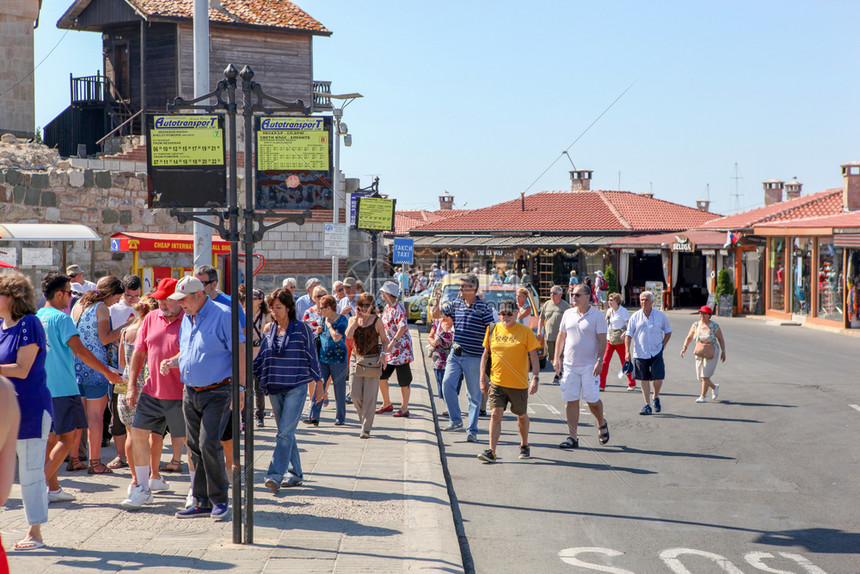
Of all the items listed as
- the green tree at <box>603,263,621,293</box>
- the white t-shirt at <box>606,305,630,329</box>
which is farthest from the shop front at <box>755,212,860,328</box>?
the white t-shirt at <box>606,305,630,329</box>

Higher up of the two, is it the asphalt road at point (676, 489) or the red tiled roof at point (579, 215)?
the red tiled roof at point (579, 215)

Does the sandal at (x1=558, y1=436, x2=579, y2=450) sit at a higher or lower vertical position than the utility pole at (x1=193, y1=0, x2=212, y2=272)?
lower

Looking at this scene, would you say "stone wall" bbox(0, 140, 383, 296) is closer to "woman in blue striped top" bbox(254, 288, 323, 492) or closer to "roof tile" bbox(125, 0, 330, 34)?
"roof tile" bbox(125, 0, 330, 34)

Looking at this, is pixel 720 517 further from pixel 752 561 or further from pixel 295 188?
pixel 295 188

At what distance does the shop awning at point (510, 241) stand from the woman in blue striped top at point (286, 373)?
38335 millimetres

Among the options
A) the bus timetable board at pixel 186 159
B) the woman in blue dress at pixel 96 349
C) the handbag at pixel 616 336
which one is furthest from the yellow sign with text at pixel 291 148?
the handbag at pixel 616 336

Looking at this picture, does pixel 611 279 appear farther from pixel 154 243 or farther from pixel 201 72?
pixel 201 72

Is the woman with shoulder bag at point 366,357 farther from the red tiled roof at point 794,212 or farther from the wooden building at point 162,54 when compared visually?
the red tiled roof at point 794,212

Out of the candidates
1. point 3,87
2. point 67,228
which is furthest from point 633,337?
point 3,87

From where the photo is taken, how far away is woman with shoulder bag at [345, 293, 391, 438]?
10.3 metres

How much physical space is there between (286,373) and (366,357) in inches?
113

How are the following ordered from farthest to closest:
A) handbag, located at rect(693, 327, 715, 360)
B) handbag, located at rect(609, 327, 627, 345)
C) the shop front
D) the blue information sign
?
the blue information sign → the shop front → handbag, located at rect(609, 327, 627, 345) → handbag, located at rect(693, 327, 715, 360)

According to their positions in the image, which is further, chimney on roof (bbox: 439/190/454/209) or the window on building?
chimney on roof (bbox: 439/190/454/209)

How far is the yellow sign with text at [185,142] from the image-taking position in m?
5.93
